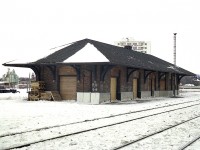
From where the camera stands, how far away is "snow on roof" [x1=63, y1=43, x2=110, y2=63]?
77.1 ft

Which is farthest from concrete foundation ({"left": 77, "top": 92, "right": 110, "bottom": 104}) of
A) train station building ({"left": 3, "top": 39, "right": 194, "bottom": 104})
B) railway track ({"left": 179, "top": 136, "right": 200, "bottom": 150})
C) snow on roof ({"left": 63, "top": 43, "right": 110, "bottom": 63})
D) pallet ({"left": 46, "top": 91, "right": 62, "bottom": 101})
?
railway track ({"left": 179, "top": 136, "right": 200, "bottom": 150})

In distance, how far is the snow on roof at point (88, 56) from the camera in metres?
23.5

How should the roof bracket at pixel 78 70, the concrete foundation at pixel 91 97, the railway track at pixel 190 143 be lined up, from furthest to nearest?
the roof bracket at pixel 78 70, the concrete foundation at pixel 91 97, the railway track at pixel 190 143

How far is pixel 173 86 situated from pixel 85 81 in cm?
2137

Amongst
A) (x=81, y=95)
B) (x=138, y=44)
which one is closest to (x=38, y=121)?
(x=81, y=95)

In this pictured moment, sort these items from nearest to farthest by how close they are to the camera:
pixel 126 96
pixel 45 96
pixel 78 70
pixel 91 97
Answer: pixel 91 97 → pixel 78 70 → pixel 45 96 → pixel 126 96

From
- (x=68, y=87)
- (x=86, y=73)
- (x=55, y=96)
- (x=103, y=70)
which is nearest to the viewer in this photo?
(x=103, y=70)

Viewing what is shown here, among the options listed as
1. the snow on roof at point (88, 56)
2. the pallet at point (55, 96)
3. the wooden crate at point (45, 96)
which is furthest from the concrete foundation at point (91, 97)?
the snow on roof at point (88, 56)

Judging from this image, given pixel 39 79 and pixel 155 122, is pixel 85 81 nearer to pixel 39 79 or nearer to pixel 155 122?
pixel 39 79

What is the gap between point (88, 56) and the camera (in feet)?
80.6

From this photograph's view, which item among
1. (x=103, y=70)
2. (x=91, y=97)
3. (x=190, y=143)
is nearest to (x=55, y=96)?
(x=91, y=97)

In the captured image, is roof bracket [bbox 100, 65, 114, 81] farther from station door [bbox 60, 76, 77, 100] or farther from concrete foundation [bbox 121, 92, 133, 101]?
concrete foundation [bbox 121, 92, 133, 101]

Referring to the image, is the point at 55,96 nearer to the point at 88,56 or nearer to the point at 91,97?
the point at 91,97

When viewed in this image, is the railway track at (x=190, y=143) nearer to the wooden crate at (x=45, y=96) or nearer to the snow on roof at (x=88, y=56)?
the snow on roof at (x=88, y=56)
